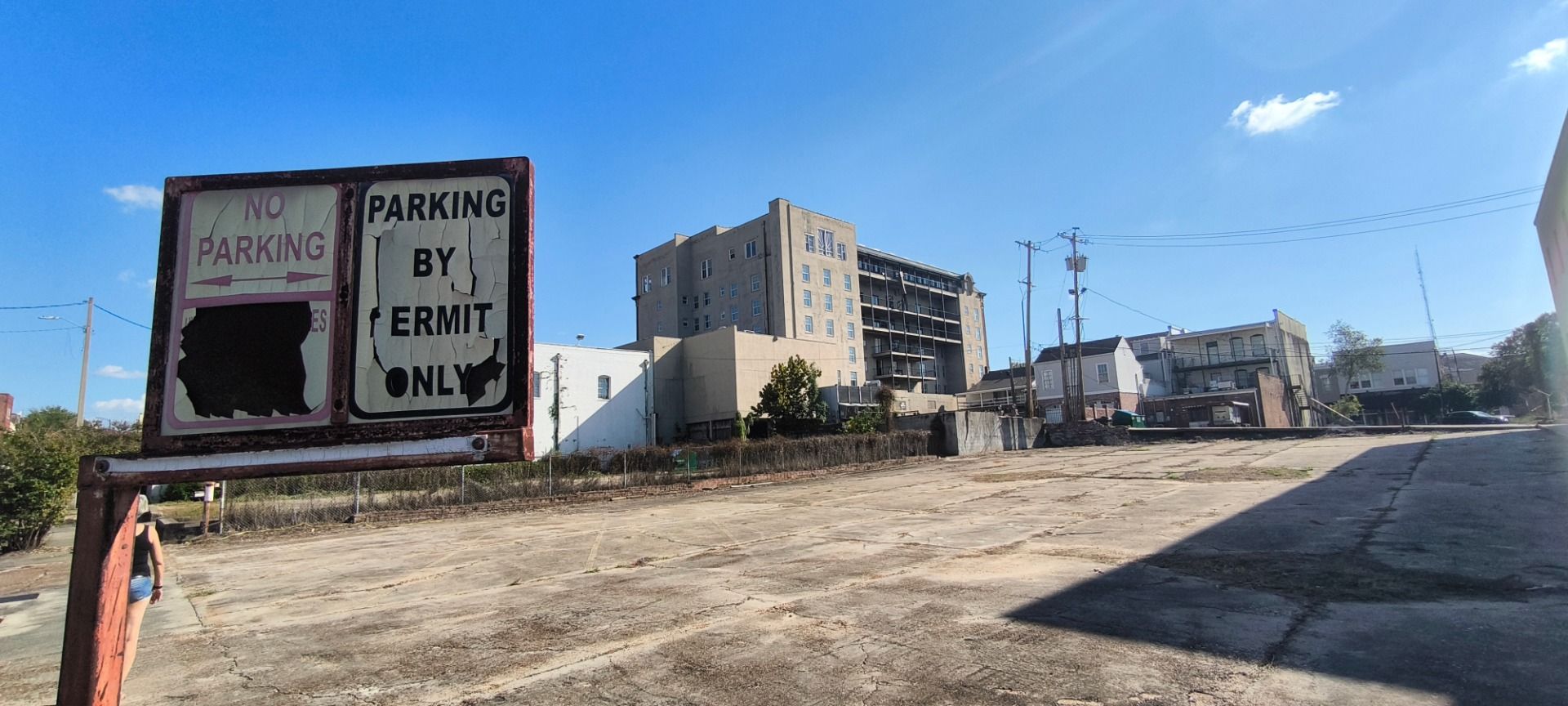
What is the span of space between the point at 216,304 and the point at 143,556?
2.39 m

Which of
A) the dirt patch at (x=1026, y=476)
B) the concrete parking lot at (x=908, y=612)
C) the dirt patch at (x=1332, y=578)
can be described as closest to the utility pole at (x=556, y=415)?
the dirt patch at (x=1026, y=476)

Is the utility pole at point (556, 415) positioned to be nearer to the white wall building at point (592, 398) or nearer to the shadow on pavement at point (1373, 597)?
the white wall building at point (592, 398)

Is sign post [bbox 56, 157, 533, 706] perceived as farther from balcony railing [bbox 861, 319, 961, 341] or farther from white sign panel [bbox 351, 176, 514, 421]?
balcony railing [bbox 861, 319, 961, 341]

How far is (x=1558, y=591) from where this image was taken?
19.3ft

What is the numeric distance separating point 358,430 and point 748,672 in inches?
119

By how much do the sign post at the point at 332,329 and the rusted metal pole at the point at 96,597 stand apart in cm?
1

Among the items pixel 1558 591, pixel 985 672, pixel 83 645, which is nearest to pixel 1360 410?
pixel 1558 591

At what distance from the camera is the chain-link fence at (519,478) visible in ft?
58.1

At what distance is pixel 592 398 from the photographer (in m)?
45.8

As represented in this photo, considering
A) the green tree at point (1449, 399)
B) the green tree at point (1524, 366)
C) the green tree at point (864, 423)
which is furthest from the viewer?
the green tree at point (1449, 399)

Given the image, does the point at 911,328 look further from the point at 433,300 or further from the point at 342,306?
the point at 342,306

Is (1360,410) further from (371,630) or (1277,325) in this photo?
(371,630)

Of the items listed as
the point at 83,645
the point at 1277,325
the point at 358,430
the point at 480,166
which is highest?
the point at 1277,325

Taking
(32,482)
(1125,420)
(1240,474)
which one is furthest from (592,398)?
(1125,420)
